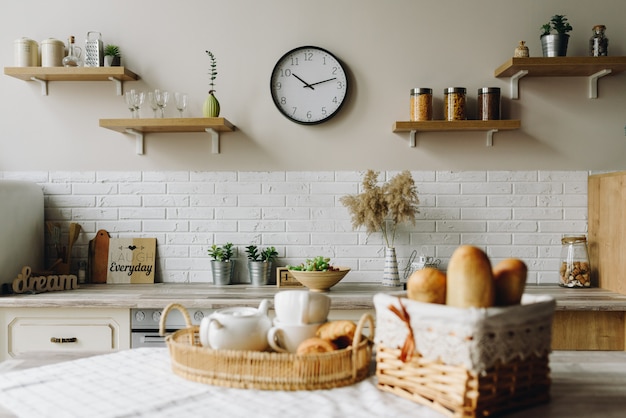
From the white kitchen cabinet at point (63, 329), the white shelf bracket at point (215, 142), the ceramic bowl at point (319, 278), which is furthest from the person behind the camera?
the white shelf bracket at point (215, 142)

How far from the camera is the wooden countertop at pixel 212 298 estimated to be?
2971mm

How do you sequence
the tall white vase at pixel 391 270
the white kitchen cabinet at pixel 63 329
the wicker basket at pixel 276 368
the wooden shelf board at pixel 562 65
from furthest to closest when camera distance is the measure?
the tall white vase at pixel 391 270, the wooden shelf board at pixel 562 65, the white kitchen cabinet at pixel 63 329, the wicker basket at pixel 276 368

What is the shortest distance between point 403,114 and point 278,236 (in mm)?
1035

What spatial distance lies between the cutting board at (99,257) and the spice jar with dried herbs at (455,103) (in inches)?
83.9

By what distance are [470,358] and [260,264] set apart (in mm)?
2428

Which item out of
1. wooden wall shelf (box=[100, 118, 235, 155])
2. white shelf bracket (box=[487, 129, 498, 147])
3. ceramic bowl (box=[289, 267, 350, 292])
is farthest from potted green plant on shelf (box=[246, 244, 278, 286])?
white shelf bracket (box=[487, 129, 498, 147])

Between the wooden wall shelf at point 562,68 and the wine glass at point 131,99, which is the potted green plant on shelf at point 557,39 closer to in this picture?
the wooden wall shelf at point 562,68

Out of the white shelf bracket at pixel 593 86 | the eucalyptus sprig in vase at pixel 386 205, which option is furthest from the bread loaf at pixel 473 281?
the white shelf bracket at pixel 593 86

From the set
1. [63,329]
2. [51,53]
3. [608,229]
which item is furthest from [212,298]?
[608,229]

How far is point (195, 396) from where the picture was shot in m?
1.31

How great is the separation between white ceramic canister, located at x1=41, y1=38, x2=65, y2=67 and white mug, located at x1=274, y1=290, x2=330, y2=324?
275 centimetres

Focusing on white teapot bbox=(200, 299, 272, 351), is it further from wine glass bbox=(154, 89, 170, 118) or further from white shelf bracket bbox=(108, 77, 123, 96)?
white shelf bracket bbox=(108, 77, 123, 96)

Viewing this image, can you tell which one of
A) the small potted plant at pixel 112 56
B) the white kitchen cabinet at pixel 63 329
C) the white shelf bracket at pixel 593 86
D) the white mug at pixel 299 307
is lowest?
the white kitchen cabinet at pixel 63 329

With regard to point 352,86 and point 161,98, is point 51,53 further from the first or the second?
point 352,86
